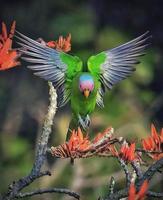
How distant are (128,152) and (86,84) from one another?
809 millimetres

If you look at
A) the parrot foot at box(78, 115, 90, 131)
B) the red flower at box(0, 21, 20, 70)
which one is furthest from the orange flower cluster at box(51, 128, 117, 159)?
the parrot foot at box(78, 115, 90, 131)

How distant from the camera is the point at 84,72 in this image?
9.87ft

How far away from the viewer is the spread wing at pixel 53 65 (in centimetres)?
255

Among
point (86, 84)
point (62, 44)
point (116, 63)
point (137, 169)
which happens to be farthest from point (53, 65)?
point (137, 169)

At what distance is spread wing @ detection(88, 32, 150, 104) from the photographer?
2.82m

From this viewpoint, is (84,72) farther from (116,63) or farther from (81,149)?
(81,149)

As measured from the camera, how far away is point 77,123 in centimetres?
297

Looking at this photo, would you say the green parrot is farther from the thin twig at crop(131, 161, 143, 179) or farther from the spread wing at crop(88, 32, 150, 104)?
the thin twig at crop(131, 161, 143, 179)

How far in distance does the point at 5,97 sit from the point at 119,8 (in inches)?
107

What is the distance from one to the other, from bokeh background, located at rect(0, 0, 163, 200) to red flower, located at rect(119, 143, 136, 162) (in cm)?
521

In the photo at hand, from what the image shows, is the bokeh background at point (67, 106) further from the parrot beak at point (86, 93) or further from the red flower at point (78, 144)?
the red flower at point (78, 144)

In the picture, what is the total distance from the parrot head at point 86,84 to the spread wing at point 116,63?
4.4 inches

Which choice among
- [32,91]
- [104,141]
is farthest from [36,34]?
[104,141]

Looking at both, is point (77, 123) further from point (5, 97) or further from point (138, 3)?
point (138, 3)
